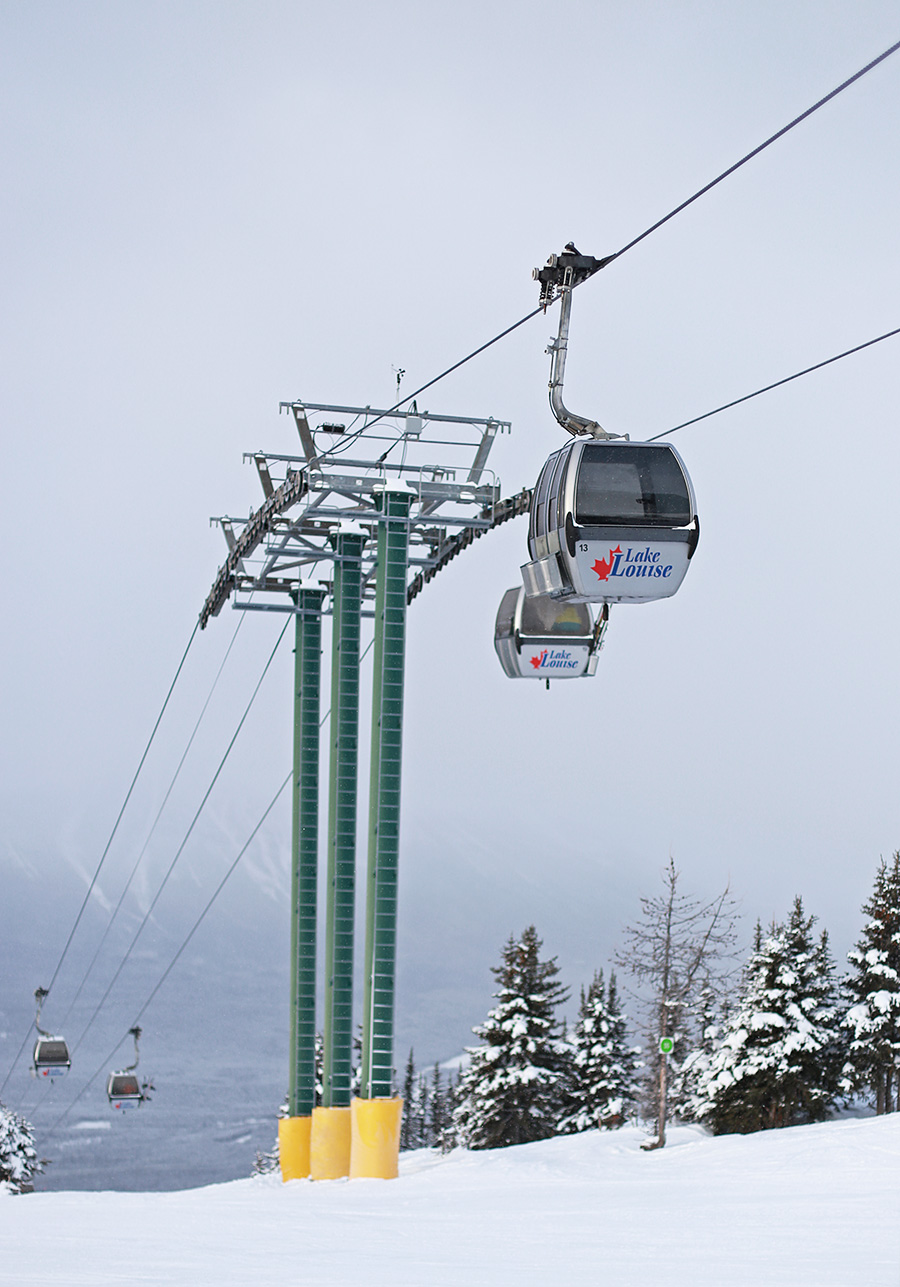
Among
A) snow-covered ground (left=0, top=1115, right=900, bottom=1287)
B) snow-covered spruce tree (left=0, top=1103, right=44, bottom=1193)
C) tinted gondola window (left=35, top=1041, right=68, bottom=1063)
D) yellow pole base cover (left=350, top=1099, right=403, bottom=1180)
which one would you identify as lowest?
snow-covered ground (left=0, top=1115, right=900, bottom=1287)

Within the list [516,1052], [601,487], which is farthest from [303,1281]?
[516,1052]

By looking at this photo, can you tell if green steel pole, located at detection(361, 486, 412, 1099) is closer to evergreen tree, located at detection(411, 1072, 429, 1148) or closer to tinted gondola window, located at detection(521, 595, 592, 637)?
tinted gondola window, located at detection(521, 595, 592, 637)

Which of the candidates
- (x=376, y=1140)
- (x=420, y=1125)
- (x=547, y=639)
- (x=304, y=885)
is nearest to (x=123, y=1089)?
(x=304, y=885)

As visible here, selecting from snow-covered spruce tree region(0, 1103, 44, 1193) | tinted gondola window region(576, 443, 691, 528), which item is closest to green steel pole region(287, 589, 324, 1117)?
tinted gondola window region(576, 443, 691, 528)

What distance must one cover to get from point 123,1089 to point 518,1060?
42.1ft

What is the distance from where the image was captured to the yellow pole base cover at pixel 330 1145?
27427 mm

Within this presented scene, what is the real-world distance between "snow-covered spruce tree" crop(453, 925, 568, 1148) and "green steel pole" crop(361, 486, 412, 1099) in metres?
19.5

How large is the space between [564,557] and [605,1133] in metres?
25.0

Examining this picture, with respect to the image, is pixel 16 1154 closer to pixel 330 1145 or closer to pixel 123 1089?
pixel 123 1089

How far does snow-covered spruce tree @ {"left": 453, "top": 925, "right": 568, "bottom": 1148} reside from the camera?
45.3m

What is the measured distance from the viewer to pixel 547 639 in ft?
83.6

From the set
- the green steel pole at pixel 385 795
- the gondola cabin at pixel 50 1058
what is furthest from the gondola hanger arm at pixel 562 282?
the gondola cabin at pixel 50 1058

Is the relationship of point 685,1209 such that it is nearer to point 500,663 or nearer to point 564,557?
point 564,557

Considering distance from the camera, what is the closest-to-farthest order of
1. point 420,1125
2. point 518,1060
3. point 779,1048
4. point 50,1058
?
1. point 50,1058
2. point 779,1048
3. point 518,1060
4. point 420,1125
